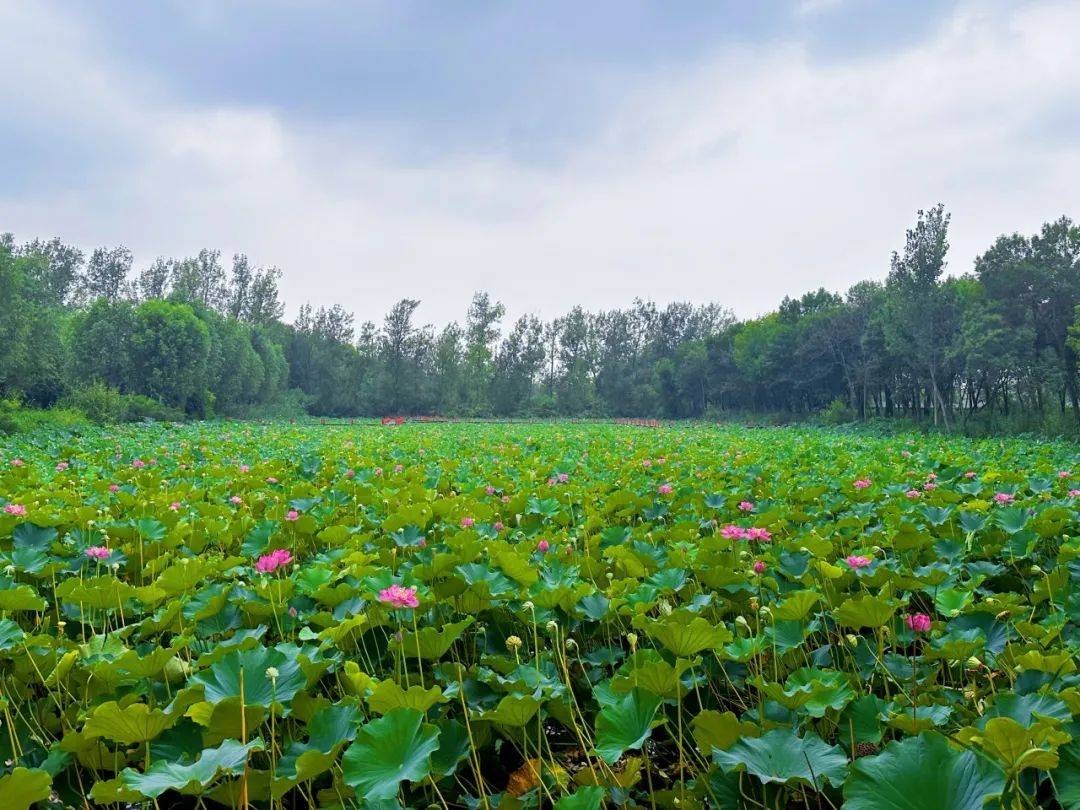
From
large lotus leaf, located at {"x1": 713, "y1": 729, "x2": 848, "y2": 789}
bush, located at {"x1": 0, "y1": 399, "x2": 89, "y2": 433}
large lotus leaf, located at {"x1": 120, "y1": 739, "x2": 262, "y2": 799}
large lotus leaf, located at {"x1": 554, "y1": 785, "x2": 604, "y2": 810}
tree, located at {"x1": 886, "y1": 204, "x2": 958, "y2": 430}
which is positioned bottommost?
large lotus leaf, located at {"x1": 554, "y1": 785, "x2": 604, "y2": 810}

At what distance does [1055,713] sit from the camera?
123 centimetres

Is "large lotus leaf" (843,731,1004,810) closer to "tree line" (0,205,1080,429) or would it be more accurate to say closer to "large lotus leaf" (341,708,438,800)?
"large lotus leaf" (341,708,438,800)

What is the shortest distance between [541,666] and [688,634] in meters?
0.48

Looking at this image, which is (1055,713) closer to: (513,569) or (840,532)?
(513,569)

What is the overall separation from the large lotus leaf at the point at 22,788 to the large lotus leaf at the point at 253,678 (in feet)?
1.13

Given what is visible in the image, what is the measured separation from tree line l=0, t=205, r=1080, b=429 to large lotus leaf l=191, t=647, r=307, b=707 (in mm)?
23690

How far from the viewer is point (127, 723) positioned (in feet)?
4.10

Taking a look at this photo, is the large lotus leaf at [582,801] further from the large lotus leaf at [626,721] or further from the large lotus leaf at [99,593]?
the large lotus leaf at [99,593]

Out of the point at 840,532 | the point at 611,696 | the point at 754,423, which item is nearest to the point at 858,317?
the point at 754,423

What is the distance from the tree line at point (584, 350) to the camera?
22.0 meters

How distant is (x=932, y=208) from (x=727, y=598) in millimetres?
24469

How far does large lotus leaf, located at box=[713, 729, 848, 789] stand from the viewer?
3.82ft

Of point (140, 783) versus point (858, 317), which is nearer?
point (140, 783)

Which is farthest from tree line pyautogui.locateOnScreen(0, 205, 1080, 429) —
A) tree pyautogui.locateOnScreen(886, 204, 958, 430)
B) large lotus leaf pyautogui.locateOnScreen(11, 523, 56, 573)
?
large lotus leaf pyautogui.locateOnScreen(11, 523, 56, 573)
